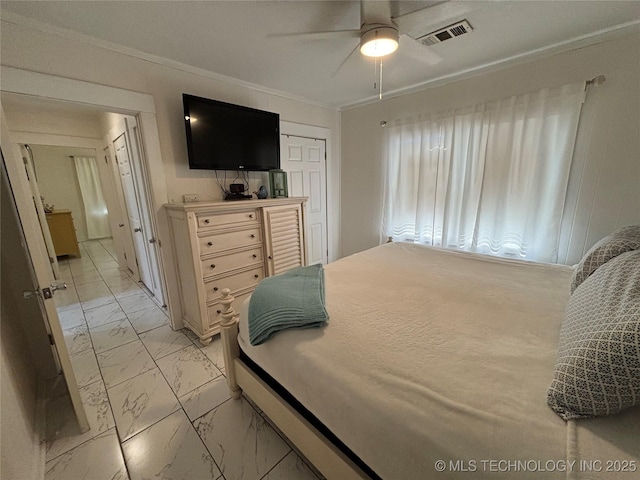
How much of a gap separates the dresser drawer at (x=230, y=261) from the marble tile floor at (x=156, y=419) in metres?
0.68

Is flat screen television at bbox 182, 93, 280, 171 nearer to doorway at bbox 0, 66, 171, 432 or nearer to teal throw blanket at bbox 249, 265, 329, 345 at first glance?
doorway at bbox 0, 66, 171, 432

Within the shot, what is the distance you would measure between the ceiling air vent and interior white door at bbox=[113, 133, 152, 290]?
3.06 meters

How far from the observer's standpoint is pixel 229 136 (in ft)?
7.91

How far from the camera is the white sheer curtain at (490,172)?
2209mm

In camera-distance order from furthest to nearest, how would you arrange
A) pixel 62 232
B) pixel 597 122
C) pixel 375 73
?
1. pixel 62 232
2. pixel 375 73
3. pixel 597 122

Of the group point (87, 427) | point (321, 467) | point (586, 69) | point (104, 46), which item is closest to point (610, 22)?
point (586, 69)

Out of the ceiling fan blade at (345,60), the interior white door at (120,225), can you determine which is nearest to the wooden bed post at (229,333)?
the ceiling fan blade at (345,60)

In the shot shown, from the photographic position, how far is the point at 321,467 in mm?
1039

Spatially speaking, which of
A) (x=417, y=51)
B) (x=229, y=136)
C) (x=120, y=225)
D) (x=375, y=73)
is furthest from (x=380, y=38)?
(x=120, y=225)

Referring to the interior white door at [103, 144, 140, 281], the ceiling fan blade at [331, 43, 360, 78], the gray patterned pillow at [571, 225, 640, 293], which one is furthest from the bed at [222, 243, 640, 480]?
the interior white door at [103, 144, 140, 281]

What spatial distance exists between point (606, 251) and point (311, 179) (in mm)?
2946

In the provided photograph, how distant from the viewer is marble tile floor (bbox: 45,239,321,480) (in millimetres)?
1268

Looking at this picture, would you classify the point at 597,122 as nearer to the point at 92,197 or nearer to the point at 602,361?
the point at 602,361

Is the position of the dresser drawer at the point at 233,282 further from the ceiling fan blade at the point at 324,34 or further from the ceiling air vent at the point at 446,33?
the ceiling air vent at the point at 446,33
